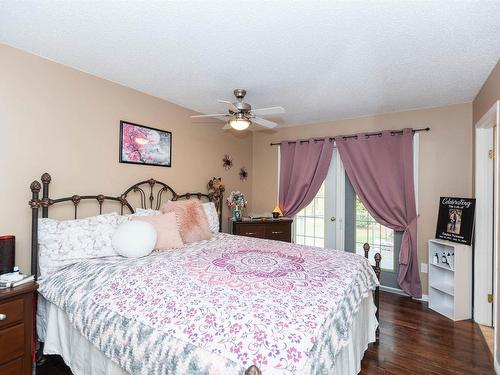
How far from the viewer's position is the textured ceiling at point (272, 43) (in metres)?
1.66

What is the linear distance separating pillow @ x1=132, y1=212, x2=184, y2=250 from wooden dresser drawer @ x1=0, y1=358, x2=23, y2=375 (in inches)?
44.5

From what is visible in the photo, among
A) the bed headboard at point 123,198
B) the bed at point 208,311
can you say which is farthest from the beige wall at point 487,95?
the bed headboard at point 123,198

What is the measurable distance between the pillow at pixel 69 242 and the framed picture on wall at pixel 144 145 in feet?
2.91

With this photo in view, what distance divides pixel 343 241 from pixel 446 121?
210cm

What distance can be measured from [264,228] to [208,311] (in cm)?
275

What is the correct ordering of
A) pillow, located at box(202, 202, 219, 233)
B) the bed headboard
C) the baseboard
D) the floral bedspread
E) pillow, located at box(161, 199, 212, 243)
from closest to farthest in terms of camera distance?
1. the floral bedspread
2. the bed headboard
3. pillow, located at box(161, 199, 212, 243)
4. pillow, located at box(202, 202, 219, 233)
5. the baseboard

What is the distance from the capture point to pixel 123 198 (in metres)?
2.87

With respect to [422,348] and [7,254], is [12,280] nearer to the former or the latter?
[7,254]

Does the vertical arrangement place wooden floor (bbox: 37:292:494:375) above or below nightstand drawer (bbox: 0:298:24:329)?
below

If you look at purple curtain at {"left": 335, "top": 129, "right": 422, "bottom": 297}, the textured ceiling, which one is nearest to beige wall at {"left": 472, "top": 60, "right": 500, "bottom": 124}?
the textured ceiling

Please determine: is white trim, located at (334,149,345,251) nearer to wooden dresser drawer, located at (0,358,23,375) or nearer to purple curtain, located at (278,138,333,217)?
purple curtain, located at (278,138,333,217)

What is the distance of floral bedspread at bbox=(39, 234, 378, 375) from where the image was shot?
112 cm

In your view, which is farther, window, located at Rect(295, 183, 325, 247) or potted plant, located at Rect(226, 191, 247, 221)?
window, located at Rect(295, 183, 325, 247)

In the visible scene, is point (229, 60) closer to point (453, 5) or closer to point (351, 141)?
point (453, 5)
